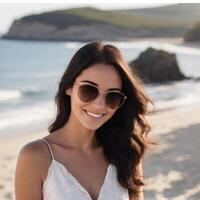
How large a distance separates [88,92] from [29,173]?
42cm

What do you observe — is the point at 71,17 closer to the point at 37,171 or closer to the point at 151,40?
the point at 151,40

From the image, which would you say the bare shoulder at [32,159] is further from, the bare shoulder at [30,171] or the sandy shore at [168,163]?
the sandy shore at [168,163]

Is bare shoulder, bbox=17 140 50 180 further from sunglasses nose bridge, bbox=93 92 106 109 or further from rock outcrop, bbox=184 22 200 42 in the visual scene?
rock outcrop, bbox=184 22 200 42

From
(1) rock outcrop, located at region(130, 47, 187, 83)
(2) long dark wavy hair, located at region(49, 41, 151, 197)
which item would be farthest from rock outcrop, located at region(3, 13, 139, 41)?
(2) long dark wavy hair, located at region(49, 41, 151, 197)

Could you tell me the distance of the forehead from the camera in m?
2.69

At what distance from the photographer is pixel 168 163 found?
9.47 m

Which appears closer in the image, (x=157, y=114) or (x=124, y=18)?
(x=157, y=114)

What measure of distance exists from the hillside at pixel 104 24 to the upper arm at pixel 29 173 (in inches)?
4234

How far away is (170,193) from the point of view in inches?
298

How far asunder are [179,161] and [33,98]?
16524 millimetres

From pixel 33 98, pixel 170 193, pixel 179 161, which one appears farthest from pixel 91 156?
pixel 33 98

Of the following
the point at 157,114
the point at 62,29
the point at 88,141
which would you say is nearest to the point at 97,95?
the point at 88,141

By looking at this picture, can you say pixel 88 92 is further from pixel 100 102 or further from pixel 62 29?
pixel 62 29

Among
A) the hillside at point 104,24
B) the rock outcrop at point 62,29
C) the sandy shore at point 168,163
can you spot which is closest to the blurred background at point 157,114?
the sandy shore at point 168,163
